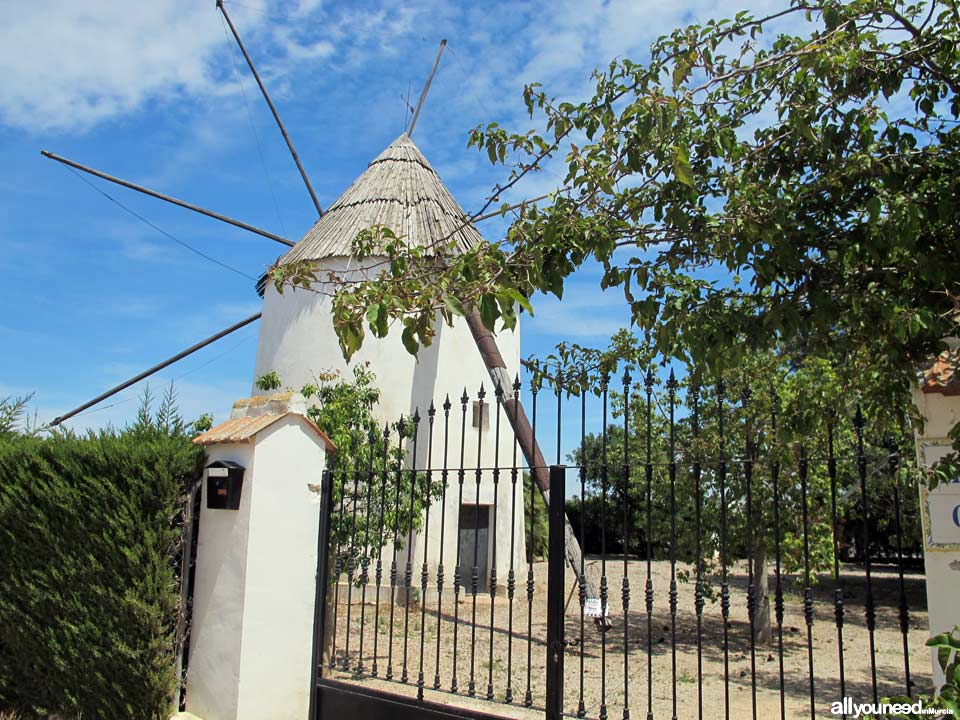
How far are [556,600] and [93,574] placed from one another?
121 inches

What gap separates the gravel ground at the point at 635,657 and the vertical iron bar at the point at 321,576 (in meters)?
0.47

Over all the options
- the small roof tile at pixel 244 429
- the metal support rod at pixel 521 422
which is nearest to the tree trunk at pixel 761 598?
the metal support rod at pixel 521 422

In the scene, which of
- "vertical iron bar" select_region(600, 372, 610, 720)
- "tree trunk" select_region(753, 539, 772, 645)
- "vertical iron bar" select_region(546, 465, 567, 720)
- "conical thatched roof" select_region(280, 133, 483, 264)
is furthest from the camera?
"conical thatched roof" select_region(280, 133, 483, 264)

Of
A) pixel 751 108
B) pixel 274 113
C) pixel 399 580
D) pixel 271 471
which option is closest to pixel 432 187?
pixel 274 113

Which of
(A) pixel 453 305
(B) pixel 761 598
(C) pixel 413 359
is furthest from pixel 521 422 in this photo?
(A) pixel 453 305

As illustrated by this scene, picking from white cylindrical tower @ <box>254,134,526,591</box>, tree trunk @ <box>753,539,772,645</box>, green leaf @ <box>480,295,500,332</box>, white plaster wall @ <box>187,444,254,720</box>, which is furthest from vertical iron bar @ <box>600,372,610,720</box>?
white cylindrical tower @ <box>254,134,526,591</box>

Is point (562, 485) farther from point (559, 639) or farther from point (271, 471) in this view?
point (271, 471)

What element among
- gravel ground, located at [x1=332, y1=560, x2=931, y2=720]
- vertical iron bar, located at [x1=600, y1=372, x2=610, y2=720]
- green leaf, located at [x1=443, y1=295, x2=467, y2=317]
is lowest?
gravel ground, located at [x1=332, y1=560, x2=931, y2=720]

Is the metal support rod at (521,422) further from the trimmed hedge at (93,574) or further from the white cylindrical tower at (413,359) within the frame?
the trimmed hedge at (93,574)

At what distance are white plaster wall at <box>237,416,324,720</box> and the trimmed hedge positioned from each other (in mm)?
594

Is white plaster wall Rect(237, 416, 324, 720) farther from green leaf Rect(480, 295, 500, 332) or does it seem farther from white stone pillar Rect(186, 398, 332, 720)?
green leaf Rect(480, 295, 500, 332)

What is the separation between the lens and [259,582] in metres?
4.71

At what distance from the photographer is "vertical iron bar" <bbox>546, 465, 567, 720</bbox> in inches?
150

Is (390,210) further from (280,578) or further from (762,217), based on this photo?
(762,217)
